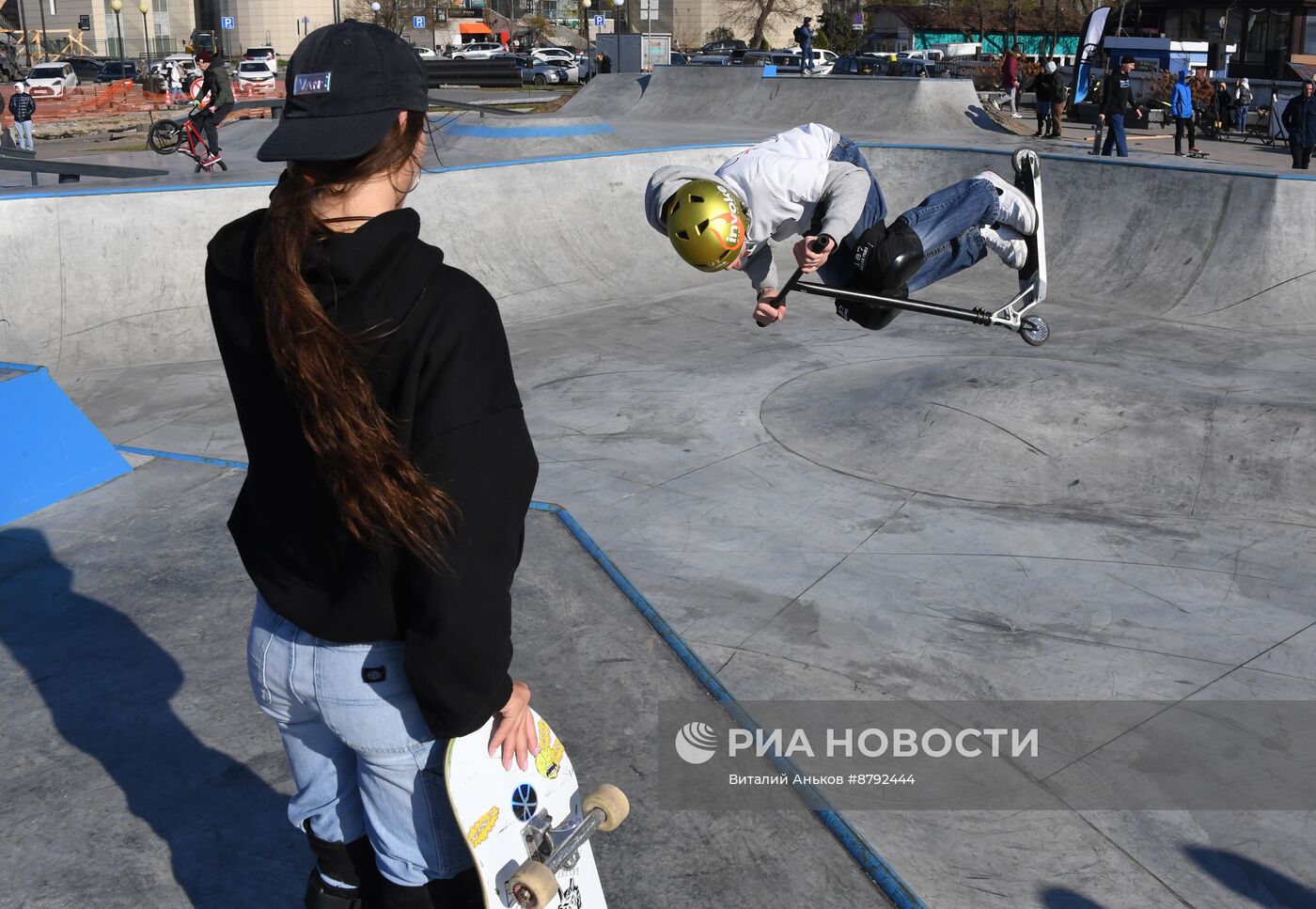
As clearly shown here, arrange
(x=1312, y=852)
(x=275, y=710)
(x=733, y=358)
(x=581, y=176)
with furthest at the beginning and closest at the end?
1. (x=581, y=176)
2. (x=733, y=358)
3. (x=1312, y=852)
4. (x=275, y=710)

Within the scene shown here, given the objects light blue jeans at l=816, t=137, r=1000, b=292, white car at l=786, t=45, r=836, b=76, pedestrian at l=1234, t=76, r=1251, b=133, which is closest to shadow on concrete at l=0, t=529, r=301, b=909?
light blue jeans at l=816, t=137, r=1000, b=292

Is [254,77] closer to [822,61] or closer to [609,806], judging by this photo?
[822,61]

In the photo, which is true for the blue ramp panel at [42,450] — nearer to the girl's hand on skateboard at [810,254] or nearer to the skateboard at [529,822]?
the girl's hand on skateboard at [810,254]

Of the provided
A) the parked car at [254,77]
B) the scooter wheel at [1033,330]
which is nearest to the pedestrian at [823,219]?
the scooter wheel at [1033,330]

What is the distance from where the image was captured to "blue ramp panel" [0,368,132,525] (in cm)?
541

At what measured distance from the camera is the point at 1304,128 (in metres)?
17.9

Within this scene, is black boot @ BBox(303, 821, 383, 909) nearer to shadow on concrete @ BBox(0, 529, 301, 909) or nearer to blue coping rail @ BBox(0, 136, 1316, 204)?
shadow on concrete @ BBox(0, 529, 301, 909)

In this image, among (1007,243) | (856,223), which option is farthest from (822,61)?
(856,223)

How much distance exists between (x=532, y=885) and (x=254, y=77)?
160ft

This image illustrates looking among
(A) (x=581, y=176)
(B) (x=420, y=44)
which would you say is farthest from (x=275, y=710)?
(B) (x=420, y=44)

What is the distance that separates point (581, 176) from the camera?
14.7 metres

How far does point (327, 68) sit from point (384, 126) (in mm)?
133

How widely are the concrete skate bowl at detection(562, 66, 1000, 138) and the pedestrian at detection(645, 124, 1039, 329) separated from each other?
54.4ft

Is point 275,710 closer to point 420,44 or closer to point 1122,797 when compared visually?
point 1122,797
